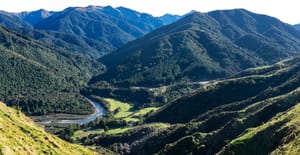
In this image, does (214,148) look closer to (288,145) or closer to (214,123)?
(214,123)

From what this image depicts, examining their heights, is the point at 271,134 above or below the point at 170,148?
above

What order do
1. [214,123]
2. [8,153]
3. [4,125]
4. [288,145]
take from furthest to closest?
1. [214,123]
2. [288,145]
3. [4,125]
4. [8,153]

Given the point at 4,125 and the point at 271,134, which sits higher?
the point at 4,125

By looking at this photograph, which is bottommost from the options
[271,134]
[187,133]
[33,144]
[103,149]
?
[103,149]

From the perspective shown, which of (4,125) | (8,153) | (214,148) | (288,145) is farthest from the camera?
(214,148)

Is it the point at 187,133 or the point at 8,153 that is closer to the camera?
the point at 8,153

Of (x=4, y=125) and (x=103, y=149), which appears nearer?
(x=4, y=125)

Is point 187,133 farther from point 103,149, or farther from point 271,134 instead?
point 271,134

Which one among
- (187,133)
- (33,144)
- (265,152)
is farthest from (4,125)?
(187,133)

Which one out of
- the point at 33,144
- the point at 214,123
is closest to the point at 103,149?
the point at 214,123
